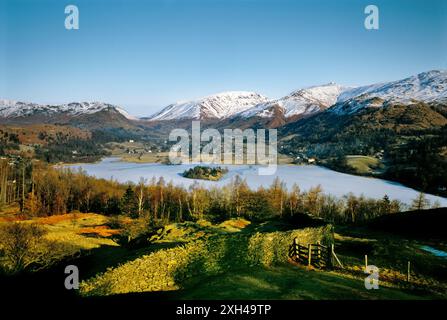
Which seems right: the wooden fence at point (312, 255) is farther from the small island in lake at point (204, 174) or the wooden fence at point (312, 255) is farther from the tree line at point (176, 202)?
the small island in lake at point (204, 174)

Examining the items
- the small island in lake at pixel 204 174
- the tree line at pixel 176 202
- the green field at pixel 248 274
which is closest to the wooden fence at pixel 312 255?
the green field at pixel 248 274

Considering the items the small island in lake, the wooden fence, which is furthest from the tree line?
the small island in lake

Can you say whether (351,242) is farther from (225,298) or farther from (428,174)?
(428,174)

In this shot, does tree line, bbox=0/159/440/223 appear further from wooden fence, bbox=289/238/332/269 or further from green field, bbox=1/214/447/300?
green field, bbox=1/214/447/300

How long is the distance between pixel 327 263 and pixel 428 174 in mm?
157522

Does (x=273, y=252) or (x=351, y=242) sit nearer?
(x=273, y=252)

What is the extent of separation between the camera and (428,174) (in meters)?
156

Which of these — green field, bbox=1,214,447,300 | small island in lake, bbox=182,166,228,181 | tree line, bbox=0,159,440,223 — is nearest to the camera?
green field, bbox=1,214,447,300

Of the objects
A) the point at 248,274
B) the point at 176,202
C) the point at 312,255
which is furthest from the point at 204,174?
the point at 248,274

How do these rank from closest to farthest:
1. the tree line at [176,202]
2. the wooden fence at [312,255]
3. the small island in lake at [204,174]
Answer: the wooden fence at [312,255] → the tree line at [176,202] → the small island in lake at [204,174]

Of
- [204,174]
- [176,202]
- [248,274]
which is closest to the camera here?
[248,274]

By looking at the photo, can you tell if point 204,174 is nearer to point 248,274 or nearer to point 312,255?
point 312,255

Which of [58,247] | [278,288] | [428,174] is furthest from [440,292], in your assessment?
[428,174]
